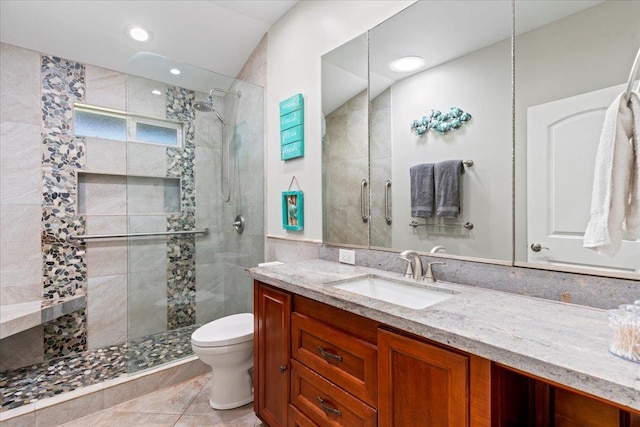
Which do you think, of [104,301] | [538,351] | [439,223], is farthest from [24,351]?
[538,351]

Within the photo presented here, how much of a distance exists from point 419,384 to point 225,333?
1381 mm

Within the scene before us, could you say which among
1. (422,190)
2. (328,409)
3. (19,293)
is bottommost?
(328,409)

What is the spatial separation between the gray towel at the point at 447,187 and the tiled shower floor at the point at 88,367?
2129mm

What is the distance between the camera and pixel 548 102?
3.54ft

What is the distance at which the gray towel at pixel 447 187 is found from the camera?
4.43ft

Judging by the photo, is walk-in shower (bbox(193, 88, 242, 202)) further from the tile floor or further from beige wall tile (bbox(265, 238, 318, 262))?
the tile floor

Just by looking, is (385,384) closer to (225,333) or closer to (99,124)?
(225,333)

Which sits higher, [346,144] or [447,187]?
[346,144]

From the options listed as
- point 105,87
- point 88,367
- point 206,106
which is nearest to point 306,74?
point 206,106

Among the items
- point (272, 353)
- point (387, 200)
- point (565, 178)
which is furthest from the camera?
point (387, 200)

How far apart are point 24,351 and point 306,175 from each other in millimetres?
2545

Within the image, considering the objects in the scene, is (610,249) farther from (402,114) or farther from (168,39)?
(168,39)

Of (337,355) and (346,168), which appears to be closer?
(337,355)

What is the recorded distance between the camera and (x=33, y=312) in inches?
83.8
